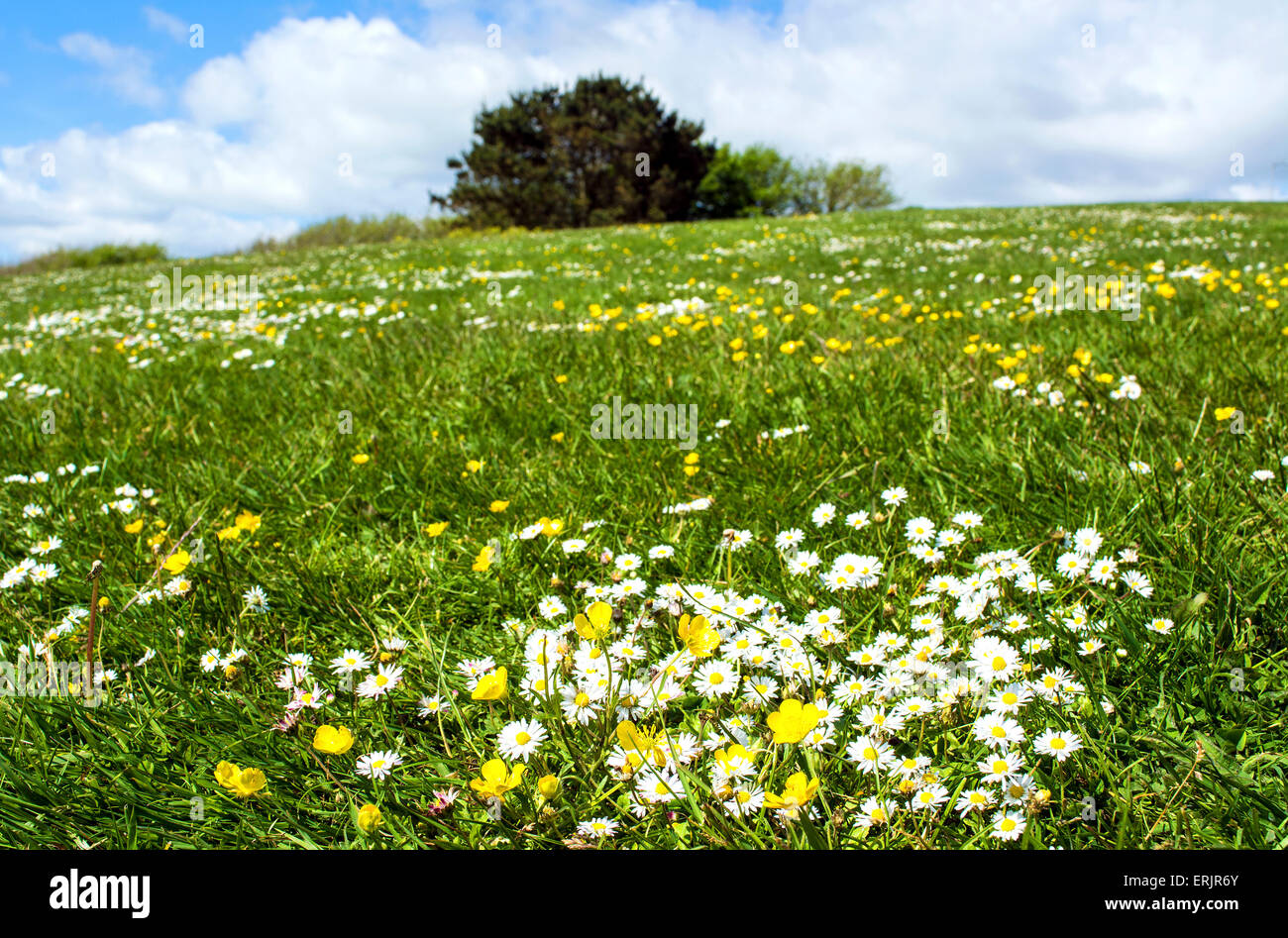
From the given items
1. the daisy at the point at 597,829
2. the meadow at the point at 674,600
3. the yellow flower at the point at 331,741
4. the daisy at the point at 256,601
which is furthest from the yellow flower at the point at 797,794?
the daisy at the point at 256,601

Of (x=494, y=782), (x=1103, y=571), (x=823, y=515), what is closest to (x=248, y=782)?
(x=494, y=782)

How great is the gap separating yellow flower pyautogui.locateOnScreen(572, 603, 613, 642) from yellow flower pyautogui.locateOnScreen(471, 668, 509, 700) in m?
0.17

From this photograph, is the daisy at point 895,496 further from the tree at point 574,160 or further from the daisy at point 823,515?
the tree at point 574,160

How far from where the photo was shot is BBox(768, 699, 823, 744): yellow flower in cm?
120

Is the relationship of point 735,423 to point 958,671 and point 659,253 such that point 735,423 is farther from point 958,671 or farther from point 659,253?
point 659,253

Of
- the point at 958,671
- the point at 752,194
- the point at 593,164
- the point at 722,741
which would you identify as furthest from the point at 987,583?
the point at 752,194

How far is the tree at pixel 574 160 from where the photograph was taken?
132ft

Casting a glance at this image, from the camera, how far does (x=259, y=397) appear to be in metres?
4.16

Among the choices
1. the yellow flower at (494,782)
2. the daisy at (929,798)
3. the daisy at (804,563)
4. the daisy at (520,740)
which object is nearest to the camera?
the yellow flower at (494,782)

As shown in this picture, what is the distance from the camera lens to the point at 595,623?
4.88ft

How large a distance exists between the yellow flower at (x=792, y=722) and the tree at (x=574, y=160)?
40.6m

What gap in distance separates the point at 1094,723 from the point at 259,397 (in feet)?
13.7

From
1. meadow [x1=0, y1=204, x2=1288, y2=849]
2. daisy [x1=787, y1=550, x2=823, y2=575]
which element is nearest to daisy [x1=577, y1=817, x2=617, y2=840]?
meadow [x1=0, y1=204, x2=1288, y2=849]

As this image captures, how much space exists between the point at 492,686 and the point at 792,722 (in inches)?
21.1
